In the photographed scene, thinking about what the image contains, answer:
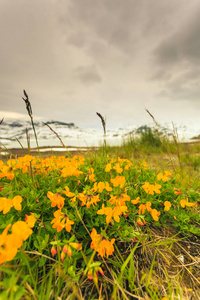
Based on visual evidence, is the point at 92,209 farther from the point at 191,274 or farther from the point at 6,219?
the point at 191,274

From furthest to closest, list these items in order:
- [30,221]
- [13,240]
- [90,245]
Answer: [90,245]
[30,221]
[13,240]

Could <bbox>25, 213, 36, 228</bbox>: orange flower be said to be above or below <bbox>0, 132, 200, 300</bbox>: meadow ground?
above

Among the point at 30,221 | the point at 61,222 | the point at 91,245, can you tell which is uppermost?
the point at 30,221

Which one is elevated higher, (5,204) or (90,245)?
(5,204)

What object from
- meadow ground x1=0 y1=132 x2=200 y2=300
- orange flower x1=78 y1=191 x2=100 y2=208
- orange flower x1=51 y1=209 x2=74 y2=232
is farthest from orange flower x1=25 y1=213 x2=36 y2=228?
orange flower x1=78 y1=191 x2=100 y2=208

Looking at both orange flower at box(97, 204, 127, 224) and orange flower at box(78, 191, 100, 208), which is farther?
orange flower at box(78, 191, 100, 208)

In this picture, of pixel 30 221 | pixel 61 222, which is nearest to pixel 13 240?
pixel 30 221

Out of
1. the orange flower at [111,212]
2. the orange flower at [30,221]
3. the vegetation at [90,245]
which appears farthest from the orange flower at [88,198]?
the orange flower at [30,221]

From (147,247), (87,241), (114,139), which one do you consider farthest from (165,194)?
(114,139)

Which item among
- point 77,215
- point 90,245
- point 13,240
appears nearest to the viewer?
point 13,240

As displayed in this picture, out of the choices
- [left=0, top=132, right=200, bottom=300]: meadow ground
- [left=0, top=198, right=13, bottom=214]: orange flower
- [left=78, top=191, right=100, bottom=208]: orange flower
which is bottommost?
[left=0, top=132, right=200, bottom=300]: meadow ground

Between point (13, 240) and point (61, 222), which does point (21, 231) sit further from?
point (61, 222)

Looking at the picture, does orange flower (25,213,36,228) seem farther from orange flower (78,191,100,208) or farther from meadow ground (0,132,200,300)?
orange flower (78,191,100,208)

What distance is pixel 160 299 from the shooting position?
39.3 inches
